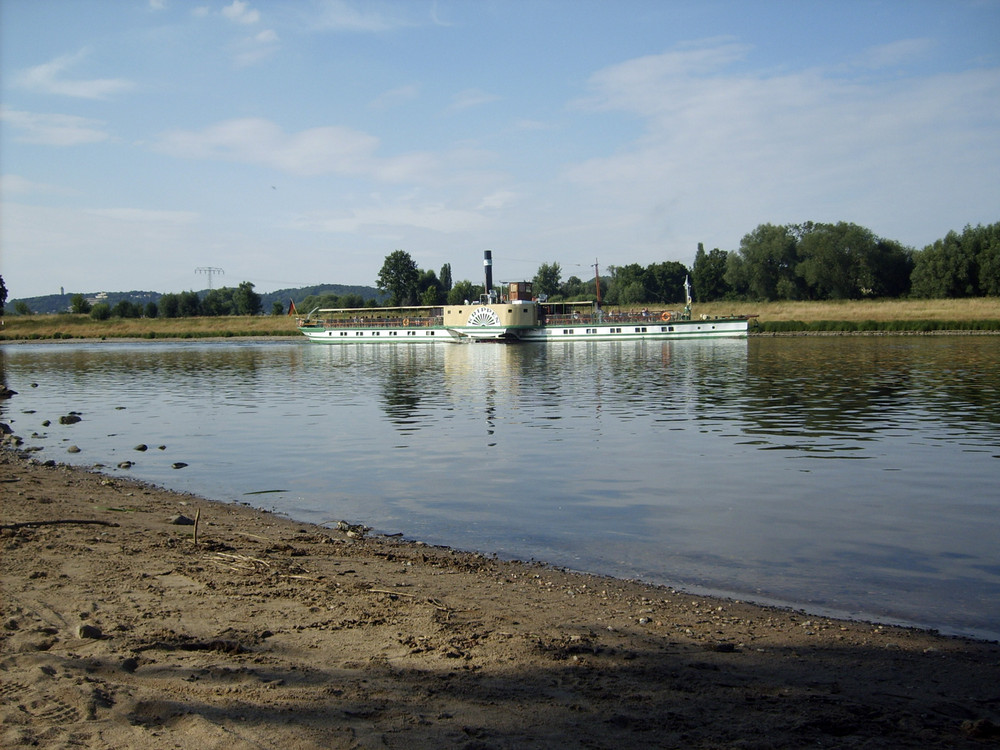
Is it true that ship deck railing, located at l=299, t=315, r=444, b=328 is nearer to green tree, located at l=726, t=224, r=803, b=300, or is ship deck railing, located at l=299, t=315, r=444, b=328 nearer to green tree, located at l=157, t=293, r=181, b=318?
green tree, located at l=726, t=224, r=803, b=300

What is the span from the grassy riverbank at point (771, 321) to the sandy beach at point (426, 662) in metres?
81.7

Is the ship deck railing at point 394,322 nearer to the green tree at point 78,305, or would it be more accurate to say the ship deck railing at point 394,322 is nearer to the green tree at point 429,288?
the green tree at point 429,288

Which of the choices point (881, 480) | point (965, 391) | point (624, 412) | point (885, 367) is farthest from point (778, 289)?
point (881, 480)

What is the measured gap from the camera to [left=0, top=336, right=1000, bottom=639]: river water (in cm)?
1042

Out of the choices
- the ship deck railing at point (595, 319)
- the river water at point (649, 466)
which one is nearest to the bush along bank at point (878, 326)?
the ship deck railing at point (595, 319)

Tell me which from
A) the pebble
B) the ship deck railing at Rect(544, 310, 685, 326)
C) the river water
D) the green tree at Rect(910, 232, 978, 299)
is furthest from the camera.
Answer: the green tree at Rect(910, 232, 978, 299)

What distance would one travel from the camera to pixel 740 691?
605 centimetres

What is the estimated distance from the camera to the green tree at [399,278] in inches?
6673

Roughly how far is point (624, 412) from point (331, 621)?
20.9 meters

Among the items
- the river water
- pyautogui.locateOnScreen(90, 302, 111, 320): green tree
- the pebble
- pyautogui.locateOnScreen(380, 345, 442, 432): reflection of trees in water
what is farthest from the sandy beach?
pyautogui.locateOnScreen(90, 302, 111, 320): green tree

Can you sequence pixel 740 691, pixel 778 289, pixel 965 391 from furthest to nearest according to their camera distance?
1. pixel 778 289
2. pixel 965 391
3. pixel 740 691

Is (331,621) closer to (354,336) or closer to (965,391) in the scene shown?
(965,391)

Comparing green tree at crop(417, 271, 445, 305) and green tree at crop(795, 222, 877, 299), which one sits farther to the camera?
green tree at crop(417, 271, 445, 305)

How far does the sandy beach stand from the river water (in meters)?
1.67
